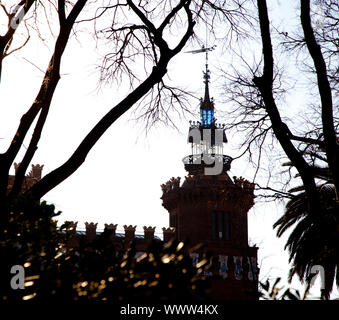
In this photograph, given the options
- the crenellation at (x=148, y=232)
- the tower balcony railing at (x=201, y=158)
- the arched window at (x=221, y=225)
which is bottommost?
the crenellation at (x=148, y=232)

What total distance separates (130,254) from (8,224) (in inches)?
A: 49.6

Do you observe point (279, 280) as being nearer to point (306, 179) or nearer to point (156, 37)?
point (306, 179)

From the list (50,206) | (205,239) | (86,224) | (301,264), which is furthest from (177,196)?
(50,206)

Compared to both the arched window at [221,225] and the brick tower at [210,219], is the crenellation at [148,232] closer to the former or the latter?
the brick tower at [210,219]

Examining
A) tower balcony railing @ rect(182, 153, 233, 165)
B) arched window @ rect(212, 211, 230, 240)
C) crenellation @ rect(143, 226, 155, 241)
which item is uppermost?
tower balcony railing @ rect(182, 153, 233, 165)

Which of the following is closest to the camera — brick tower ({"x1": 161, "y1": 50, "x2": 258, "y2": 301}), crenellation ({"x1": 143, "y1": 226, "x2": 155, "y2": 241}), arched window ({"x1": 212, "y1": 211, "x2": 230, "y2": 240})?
crenellation ({"x1": 143, "y1": 226, "x2": 155, "y2": 241})

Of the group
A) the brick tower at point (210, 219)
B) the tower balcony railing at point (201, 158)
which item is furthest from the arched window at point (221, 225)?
the tower balcony railing at point (201, 158)

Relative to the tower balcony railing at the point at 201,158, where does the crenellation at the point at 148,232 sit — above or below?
below

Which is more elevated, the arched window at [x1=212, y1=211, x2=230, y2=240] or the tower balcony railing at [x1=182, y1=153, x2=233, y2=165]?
the tower balcony railing at [x1=182, y1=153, x2=233, y2=165]

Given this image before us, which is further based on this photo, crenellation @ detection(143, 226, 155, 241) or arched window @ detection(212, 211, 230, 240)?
arched window @ detection(212, 211, 230, 240)

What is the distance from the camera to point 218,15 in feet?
30.5

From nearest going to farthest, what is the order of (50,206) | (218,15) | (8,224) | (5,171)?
(8,224) < (50,206) < (5,171) < (218,15)

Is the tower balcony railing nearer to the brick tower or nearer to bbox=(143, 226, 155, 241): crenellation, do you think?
the brick tower

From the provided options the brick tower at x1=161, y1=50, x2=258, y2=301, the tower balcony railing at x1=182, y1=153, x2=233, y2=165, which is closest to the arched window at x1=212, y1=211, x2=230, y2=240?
the brick tower at x1=161, y1=50, x2=258, y2=301
